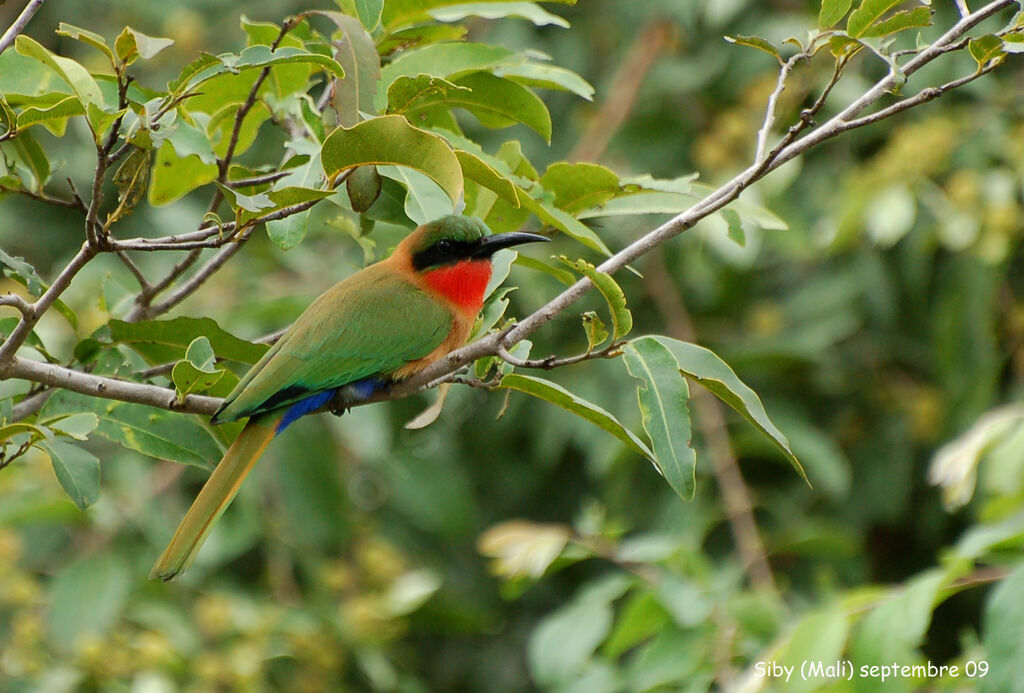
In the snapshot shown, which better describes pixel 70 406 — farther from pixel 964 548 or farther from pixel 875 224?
pixel 875 224

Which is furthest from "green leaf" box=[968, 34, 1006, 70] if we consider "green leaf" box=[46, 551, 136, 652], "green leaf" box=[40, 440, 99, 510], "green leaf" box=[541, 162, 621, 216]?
"green leaf" box=[46, 551, 136, 652]

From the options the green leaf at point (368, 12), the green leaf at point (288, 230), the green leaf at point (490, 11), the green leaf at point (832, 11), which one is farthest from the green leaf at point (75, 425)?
the green leaf at point (832, 11)

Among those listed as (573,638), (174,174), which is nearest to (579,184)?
(174,174)

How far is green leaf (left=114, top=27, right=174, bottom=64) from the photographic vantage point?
1.60 meters

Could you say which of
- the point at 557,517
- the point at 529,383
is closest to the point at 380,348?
the point at 529,383

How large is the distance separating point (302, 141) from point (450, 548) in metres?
3.27

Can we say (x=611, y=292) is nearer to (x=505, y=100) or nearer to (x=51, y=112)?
(x=505, y=100)

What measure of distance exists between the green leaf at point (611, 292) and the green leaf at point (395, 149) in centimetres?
20

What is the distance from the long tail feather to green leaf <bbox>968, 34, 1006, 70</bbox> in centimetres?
134

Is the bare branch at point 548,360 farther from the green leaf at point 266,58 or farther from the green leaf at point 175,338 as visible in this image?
the green leaf at point 175,338

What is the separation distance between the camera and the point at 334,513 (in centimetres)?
421

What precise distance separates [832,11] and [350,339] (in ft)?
3.60

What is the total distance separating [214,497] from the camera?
200 cm

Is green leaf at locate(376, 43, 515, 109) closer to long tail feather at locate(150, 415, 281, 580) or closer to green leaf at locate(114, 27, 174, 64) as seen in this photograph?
green leaf at locate(114, 27, 174, 64)
